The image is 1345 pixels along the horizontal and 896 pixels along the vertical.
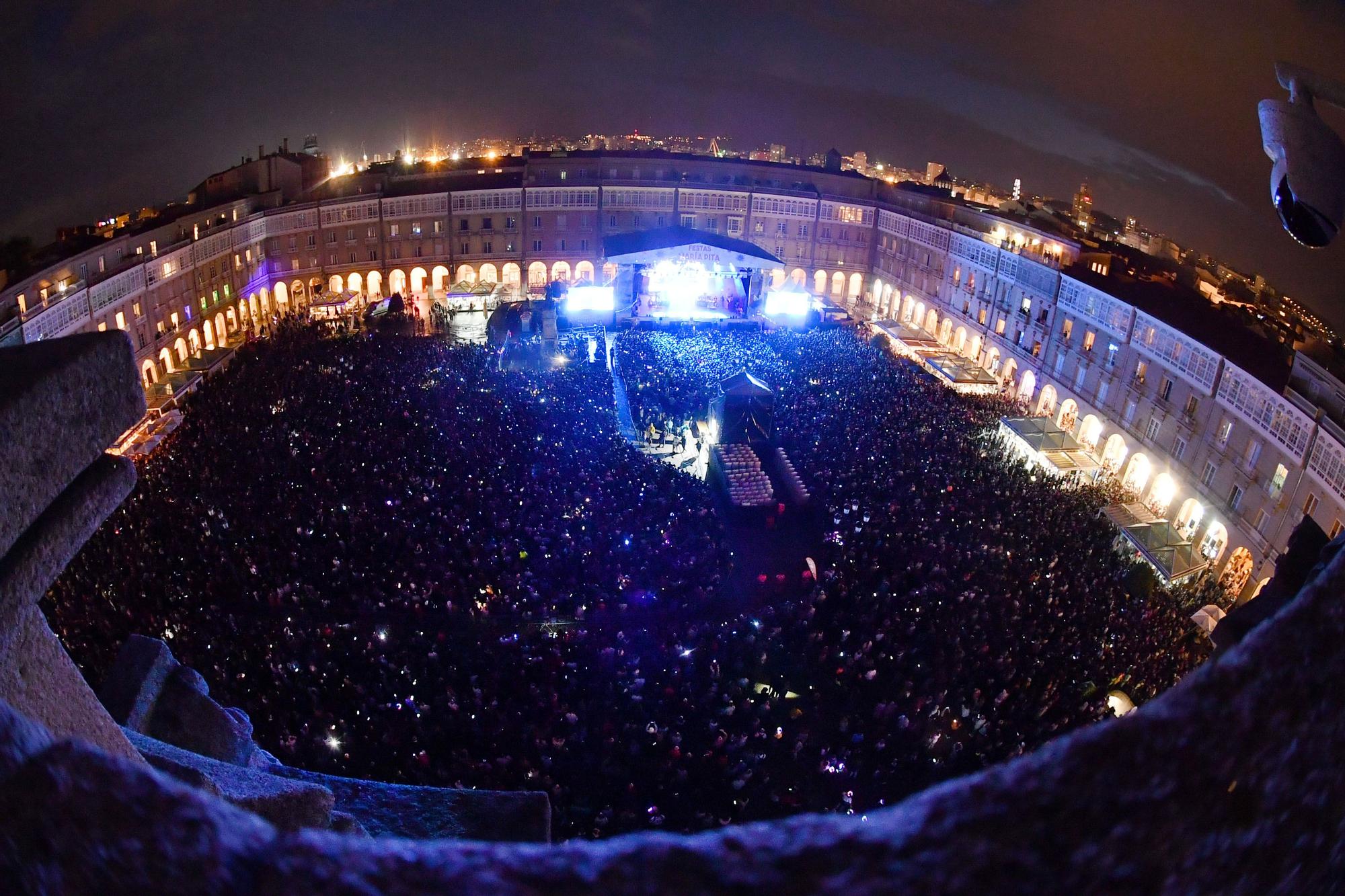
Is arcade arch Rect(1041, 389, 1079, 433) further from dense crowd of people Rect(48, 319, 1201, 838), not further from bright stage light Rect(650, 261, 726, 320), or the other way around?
Answer: bright stage light Rect(650, 261, 726, 320)

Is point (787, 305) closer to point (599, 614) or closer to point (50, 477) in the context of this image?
point (599, 614)

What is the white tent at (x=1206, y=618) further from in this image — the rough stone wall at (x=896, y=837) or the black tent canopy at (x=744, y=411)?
the rough stone wall at (x=896, y=837)

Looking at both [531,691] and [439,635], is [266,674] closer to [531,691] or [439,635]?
Result: [439,635]

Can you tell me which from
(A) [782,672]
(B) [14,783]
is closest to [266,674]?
(A) [782,672]

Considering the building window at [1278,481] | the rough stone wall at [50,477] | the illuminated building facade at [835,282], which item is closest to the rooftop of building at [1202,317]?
the illuminated building facade at [835,282]

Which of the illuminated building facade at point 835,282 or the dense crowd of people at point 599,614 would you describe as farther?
the illuminated building facade at point 835,282

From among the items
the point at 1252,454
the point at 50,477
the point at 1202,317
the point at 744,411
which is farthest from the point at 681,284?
the point at 50,477
